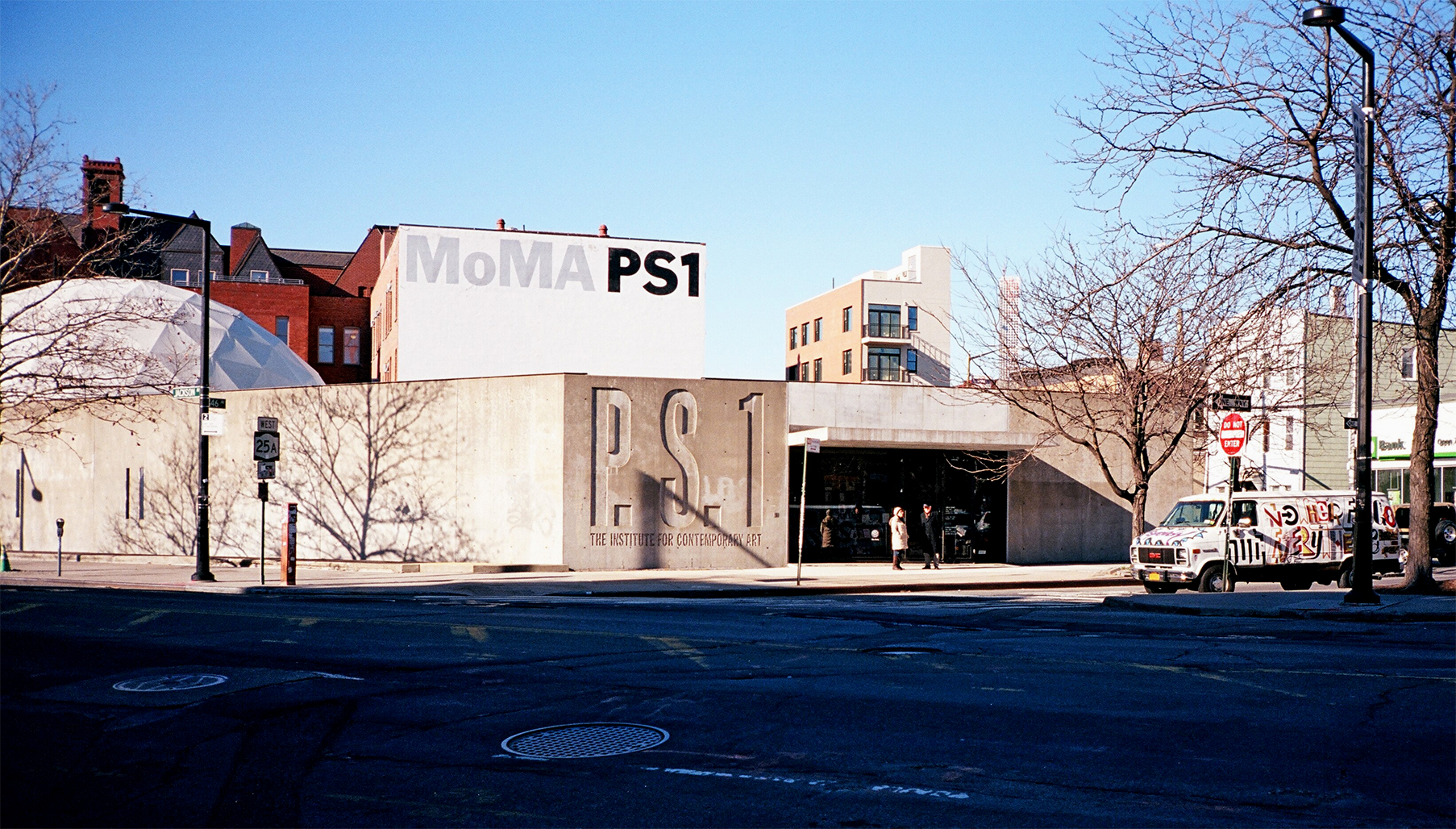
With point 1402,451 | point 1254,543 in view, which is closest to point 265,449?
point 1254,543

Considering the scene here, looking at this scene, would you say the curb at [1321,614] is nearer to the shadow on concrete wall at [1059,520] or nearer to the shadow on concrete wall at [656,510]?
the shadow on concrete wall at [656,510]

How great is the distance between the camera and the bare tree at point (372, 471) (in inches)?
1119

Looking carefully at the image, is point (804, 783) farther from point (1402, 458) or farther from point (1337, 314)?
point (1402, 458)

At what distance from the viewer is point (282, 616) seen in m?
16.1

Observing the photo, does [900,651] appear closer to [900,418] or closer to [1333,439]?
[900,418]

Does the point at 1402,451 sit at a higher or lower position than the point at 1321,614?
higher

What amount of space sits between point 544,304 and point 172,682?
1657 inches

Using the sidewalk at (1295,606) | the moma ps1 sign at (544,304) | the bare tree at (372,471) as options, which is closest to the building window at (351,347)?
Answer: the moma ps1 sign at (544,304)

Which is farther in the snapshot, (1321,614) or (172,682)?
(1321,614)

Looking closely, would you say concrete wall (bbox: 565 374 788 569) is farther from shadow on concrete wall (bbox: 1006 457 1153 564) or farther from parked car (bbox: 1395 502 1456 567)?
parked car (bbox: 1395 502 1456 567)

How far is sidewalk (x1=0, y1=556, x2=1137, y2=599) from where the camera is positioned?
22203 millimetres

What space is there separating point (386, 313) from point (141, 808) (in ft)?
169

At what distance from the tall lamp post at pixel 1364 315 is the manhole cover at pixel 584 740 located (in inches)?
496

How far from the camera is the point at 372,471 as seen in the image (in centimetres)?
2895
